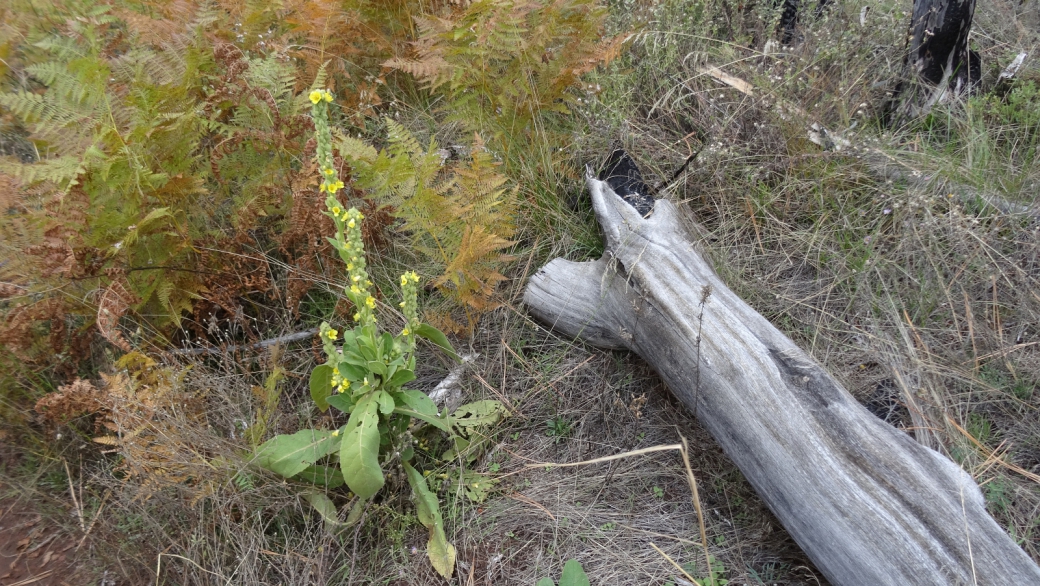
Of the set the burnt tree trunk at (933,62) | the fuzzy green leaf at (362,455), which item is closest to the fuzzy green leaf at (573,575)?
the fuzzy green leaf at (362,455)

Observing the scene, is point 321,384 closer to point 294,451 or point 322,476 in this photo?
point 294,451

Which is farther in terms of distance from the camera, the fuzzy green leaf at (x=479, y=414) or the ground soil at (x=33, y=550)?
the fuzzy green leaf at (x=479, y=414)

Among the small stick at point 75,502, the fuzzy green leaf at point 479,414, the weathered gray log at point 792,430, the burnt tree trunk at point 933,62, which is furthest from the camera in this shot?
the burnt tree trunk at point 933,62

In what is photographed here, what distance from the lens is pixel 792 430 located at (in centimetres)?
206

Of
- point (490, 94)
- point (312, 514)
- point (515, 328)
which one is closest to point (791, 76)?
point (490, 94)

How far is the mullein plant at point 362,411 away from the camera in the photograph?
2.00 metres

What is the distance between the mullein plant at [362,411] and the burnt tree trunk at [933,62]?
3.36 meters

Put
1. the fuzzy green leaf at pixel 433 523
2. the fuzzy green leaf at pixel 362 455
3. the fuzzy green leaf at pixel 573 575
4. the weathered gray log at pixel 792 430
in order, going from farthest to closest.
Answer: the fuzzy green leaf at pixel 433 523 < the fuzzy green leaf at pixel 362 455 < the fuzzy green leaf at pixel 573 575 < the weathered gray log at pixel 792 430

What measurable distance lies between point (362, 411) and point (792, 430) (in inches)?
59.6

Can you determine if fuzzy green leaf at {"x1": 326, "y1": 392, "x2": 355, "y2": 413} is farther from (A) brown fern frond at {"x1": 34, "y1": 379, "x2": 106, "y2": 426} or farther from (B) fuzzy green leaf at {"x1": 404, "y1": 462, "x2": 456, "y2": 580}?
(A) brown fern frond at {"x1": 34, "y1": 379, "x2": 106, "y2": 426}

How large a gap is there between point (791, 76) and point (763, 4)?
904 millimetres

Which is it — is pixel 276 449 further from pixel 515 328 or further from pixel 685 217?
pixel 685 217

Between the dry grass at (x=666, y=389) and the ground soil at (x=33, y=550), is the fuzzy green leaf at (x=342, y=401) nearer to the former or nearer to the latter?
the dry grass at (x=666, y=389)

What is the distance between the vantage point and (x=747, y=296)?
2.92m
